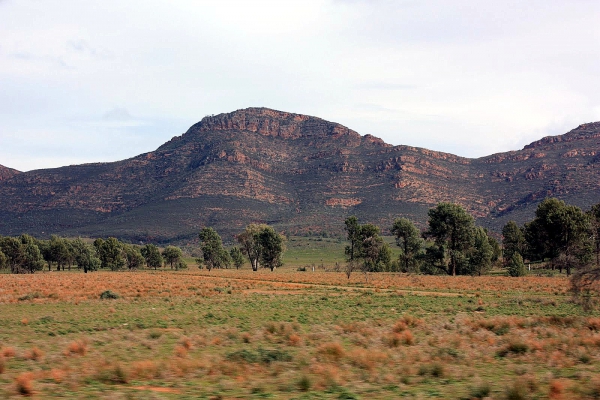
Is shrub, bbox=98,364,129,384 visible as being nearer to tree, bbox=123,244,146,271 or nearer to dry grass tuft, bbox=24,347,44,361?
dry grass tuft, bbox=24,347,44,361

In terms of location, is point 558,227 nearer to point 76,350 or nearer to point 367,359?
point 367,359

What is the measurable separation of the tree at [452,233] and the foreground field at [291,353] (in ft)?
124

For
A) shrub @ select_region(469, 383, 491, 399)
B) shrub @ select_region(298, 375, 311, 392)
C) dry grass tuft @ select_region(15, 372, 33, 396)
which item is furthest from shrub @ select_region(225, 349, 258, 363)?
shrub @ select_region(469, 383, 491, 399)

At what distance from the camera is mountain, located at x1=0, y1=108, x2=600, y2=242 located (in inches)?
5871

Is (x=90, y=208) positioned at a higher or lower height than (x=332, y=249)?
higher

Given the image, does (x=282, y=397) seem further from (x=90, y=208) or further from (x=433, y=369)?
(x=90, y=208)

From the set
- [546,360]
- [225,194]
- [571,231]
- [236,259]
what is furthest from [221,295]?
[225,194]

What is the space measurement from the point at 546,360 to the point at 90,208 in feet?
597

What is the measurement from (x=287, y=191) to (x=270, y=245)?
9561 centimetres

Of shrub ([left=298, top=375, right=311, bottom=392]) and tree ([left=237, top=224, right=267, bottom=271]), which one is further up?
tree ([left=237, top=224, right=267, bottom=271])

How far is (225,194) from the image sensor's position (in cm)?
16612

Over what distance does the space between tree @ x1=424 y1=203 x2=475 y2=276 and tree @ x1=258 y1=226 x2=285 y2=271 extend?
97.3ft

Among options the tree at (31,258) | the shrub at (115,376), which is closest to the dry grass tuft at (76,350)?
the shrub at (115,376)

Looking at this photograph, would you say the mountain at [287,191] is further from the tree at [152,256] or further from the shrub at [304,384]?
the shrub at [304,384]
